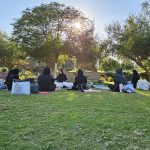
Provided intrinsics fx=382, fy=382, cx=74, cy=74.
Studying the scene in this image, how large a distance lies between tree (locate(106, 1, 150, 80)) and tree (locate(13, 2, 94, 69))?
441 centimetres

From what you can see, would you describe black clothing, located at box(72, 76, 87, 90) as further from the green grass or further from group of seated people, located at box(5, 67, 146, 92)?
the green grass

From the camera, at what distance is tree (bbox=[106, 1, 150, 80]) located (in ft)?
112

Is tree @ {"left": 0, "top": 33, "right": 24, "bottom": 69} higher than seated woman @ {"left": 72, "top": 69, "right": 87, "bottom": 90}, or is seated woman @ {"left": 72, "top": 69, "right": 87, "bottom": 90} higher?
tree @ {"left": 0, "top": 33, "right": 24, "bottom": 69}

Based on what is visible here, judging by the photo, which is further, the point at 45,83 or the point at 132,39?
the point at 132,39

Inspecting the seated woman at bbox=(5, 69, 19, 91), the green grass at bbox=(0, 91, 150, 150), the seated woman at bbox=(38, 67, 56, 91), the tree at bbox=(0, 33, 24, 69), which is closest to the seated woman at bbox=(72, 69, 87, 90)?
the seated woman at bbox=(38, 67, 56, 91)

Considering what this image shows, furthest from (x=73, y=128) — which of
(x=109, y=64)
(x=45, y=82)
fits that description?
(x=109, y=64)

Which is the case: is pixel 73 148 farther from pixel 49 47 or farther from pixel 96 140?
pixel 49 47

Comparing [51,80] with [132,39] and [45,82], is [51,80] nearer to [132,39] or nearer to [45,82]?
[45,82]

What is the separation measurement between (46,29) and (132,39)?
35.0ft

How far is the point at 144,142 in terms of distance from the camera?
655 centimetres

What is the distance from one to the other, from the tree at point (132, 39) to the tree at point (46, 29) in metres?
4.41

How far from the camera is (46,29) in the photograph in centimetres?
4131

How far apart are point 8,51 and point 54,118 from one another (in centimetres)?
→ 3874

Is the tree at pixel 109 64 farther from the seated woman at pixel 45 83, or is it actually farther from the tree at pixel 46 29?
the seated woman at pixel 45 83
